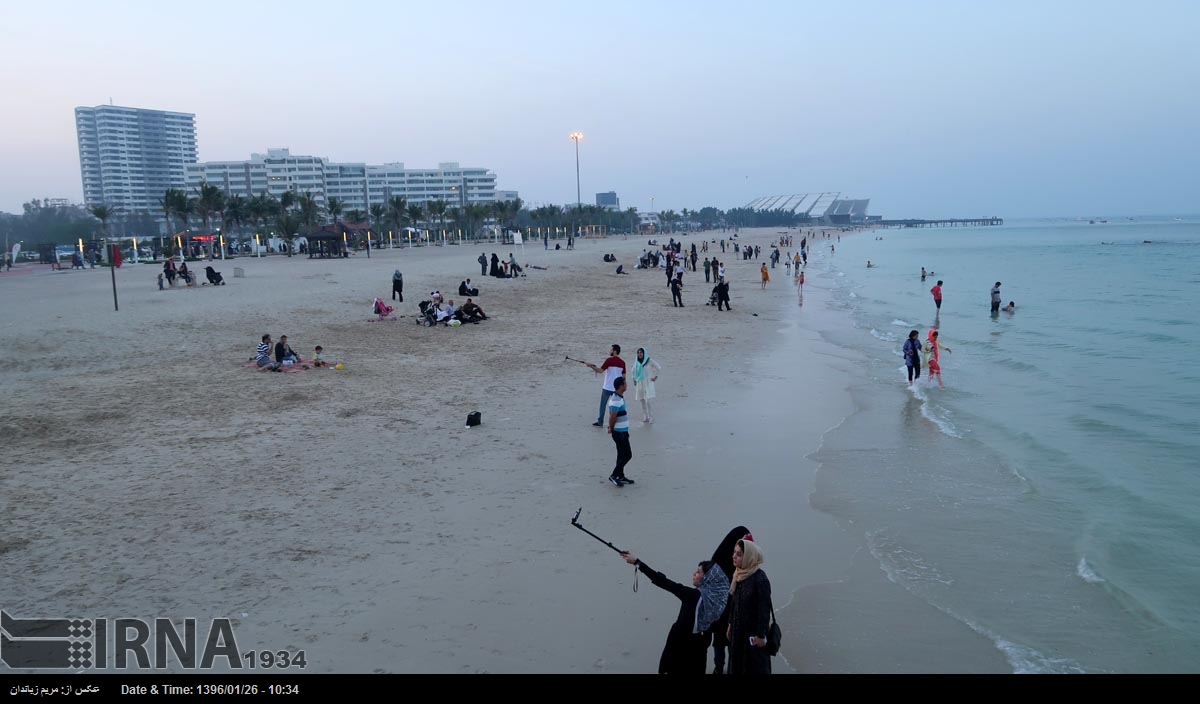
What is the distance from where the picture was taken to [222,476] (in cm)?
937

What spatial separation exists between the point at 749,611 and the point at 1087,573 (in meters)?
4.85

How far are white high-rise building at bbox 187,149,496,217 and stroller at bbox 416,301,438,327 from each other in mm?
130170

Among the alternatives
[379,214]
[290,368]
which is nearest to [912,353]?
[290,368]

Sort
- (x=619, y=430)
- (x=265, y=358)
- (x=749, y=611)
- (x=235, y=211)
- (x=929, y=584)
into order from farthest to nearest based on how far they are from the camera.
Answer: (x=235, y=211), (x=265, y=358), (x=619, y=430), (x=929, y=584), (x=749, y=611)

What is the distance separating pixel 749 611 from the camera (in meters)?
4.40

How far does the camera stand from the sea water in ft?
21.1

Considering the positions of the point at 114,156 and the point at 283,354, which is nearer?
the point at 283,354

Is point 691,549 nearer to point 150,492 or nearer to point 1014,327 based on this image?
point 150,492

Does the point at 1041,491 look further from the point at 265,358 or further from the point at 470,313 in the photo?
the point at 470,313

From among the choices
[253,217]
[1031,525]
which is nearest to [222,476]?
[1031,525]

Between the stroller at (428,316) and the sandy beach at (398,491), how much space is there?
111 inches

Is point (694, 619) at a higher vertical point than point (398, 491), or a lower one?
higher
